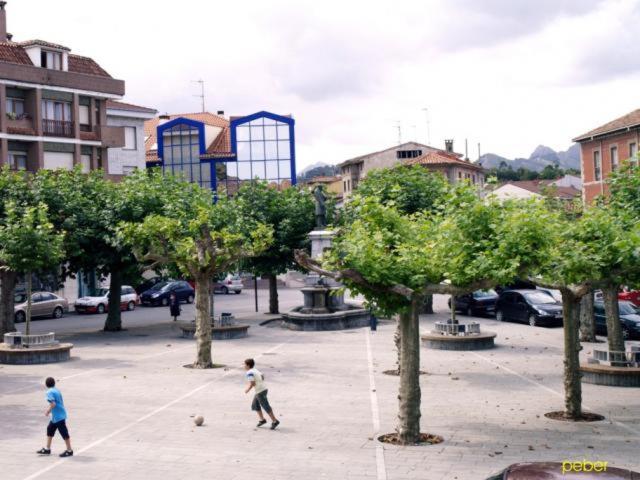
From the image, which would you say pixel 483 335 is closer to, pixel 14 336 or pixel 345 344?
pixel 345 344

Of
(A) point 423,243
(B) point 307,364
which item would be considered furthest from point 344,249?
(B) point 307,364

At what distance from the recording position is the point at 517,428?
1388 cm

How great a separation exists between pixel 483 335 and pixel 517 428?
11762mm

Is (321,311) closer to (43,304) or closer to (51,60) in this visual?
(43,304)

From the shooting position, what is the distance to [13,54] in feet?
144

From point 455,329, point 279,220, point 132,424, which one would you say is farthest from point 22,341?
point 279,220

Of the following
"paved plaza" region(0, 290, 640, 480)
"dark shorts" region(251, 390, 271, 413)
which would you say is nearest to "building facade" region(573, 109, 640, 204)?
"paved plaza" region(0, 290, 640, 480)

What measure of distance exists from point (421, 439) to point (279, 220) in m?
23.9

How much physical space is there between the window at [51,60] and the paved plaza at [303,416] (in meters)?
24.7

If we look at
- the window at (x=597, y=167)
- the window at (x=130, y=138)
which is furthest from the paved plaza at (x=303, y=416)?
the window at (x=130, y=138)

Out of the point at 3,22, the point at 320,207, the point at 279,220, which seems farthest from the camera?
the point at 3,22

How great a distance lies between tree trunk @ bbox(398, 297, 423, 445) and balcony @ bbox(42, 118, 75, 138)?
35453 mm

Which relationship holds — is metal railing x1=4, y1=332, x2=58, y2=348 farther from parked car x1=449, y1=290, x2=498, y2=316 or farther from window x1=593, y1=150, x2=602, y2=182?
window x1=593, y1=150, x2=602, y2=182

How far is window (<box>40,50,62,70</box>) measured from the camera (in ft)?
148
